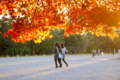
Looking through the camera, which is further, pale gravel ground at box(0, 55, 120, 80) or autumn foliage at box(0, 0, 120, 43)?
pale gravel ground at box(0, 55, 120, 80)

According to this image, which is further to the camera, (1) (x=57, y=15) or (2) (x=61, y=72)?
(2) (x=61, y=72)

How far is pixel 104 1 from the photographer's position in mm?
10125

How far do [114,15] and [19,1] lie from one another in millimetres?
4400

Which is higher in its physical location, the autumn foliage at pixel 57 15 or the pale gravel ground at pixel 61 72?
the autumn foliage at pixel 57 15

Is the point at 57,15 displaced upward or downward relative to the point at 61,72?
upward

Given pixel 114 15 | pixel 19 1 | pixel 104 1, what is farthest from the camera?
pixel 19 1

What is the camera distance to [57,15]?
11.6m

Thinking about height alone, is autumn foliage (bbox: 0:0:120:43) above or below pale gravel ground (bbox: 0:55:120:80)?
above

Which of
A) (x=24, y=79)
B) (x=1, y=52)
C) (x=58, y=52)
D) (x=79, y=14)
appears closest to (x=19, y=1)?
(x=79, y=14)

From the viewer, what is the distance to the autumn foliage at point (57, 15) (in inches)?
382

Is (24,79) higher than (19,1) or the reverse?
the reverse

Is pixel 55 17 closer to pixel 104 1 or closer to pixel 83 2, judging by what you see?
pixel 83 2

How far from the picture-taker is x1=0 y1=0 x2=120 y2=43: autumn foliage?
970 cm

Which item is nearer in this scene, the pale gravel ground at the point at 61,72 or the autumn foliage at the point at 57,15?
the autumn foliage at the point at 57,15
